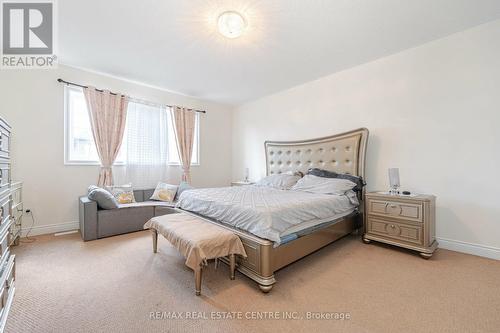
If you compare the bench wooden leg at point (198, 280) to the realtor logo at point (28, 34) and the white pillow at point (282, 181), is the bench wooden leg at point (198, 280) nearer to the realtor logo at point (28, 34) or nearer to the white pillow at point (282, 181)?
the white pillow at point (282, 181)

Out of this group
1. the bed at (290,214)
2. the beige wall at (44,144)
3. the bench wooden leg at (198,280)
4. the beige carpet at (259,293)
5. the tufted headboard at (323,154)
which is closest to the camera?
the beige carpet at (259,293)

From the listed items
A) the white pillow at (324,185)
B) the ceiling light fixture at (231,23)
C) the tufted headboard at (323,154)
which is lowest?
the white pillow at (324,185)

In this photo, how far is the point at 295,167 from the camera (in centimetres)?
412

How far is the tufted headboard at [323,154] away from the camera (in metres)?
3.25

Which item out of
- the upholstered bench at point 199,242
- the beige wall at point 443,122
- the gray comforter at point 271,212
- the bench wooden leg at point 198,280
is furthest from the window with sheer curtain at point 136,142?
the beige wall at point 443,122

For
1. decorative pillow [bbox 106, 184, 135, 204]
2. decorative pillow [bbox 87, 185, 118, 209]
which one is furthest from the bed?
decorative pillow [bbox 106, 184, 135, 204]

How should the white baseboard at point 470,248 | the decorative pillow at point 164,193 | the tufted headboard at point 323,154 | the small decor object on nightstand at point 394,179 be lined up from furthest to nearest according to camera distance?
the decorative pillow at point 164,193 → the tufted headboard at point 323,154 → the small decor object on nightstand at point 394,179 → the white baseboard at point 470,248

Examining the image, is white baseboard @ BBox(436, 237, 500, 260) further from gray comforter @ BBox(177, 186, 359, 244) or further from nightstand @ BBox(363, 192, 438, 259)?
gray comforter @ BBox(177, 186, 359, 244)

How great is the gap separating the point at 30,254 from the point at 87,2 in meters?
2.95

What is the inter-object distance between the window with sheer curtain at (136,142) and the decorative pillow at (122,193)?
0.24m

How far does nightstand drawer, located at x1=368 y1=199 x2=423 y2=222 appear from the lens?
8.04ft

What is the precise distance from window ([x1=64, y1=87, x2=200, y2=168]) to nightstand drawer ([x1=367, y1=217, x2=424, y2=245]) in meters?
3.96

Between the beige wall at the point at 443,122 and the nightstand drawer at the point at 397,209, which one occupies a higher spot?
the beige wall at the point at 443,122

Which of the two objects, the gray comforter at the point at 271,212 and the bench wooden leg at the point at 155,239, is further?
the bench wooden leg at the point at 155,239
